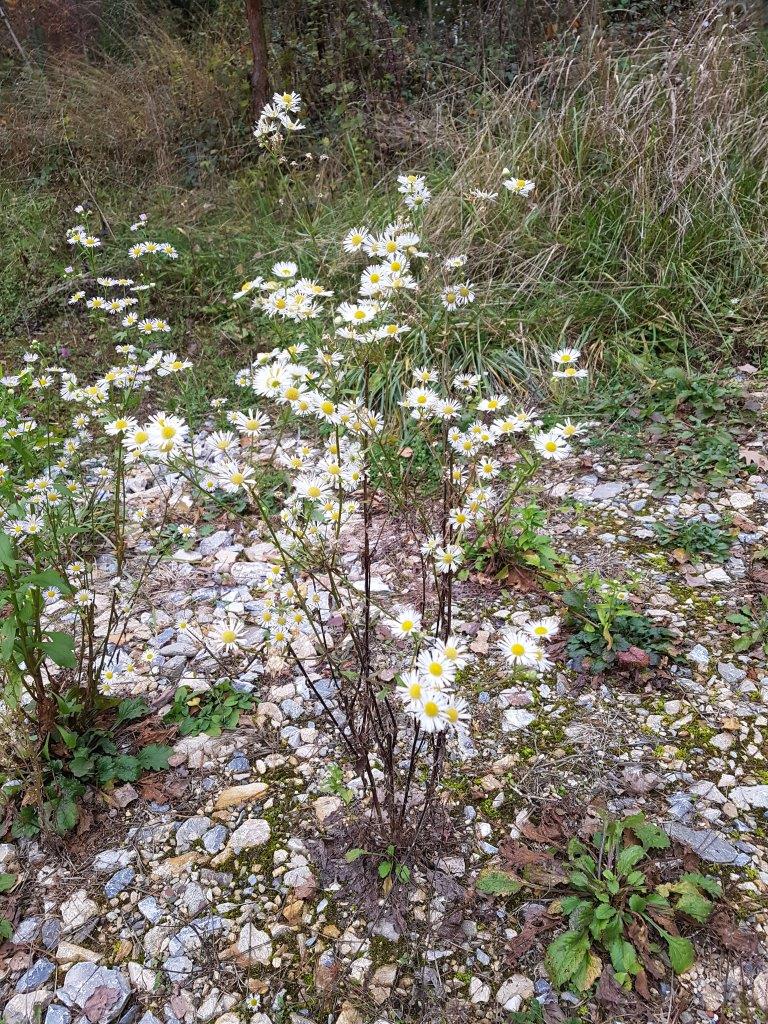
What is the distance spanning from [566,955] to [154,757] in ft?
3.43

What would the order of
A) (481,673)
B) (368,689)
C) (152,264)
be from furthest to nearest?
(152,264) < (481,673) < (368,689)

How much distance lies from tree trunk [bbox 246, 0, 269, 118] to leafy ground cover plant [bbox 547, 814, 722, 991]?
5.22 metres

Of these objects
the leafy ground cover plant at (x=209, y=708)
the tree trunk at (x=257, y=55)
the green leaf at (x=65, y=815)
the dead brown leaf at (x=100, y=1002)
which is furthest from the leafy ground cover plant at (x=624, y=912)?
the tree trunk at (x=257, y=55)

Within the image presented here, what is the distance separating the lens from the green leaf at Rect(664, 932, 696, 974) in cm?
130

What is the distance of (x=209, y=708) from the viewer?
6.47 ft

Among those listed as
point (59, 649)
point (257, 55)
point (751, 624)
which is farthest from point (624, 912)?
point (257, 55)

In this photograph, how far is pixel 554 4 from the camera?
5.61 metres

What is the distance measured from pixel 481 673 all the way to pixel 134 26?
814cm

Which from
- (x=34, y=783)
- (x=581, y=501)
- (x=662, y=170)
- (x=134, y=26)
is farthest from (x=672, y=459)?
(x=134, y=26)

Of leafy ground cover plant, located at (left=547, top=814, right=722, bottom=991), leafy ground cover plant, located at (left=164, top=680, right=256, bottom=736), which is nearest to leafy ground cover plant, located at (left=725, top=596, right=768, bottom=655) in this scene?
leafy ground cover plant, located at (left=547, top=814, right=722, bottom=991)

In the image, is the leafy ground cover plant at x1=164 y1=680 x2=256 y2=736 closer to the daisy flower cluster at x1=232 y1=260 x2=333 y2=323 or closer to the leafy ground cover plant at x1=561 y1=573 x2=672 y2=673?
the leafy ground cover plant at x1=561 y1=573 x2=672 y2=673

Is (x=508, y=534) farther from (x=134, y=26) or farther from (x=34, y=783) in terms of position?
(x=134, y=26)

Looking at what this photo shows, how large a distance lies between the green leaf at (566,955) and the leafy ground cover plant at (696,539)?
51.7 inches

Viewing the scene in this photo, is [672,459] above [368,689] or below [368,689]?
below
